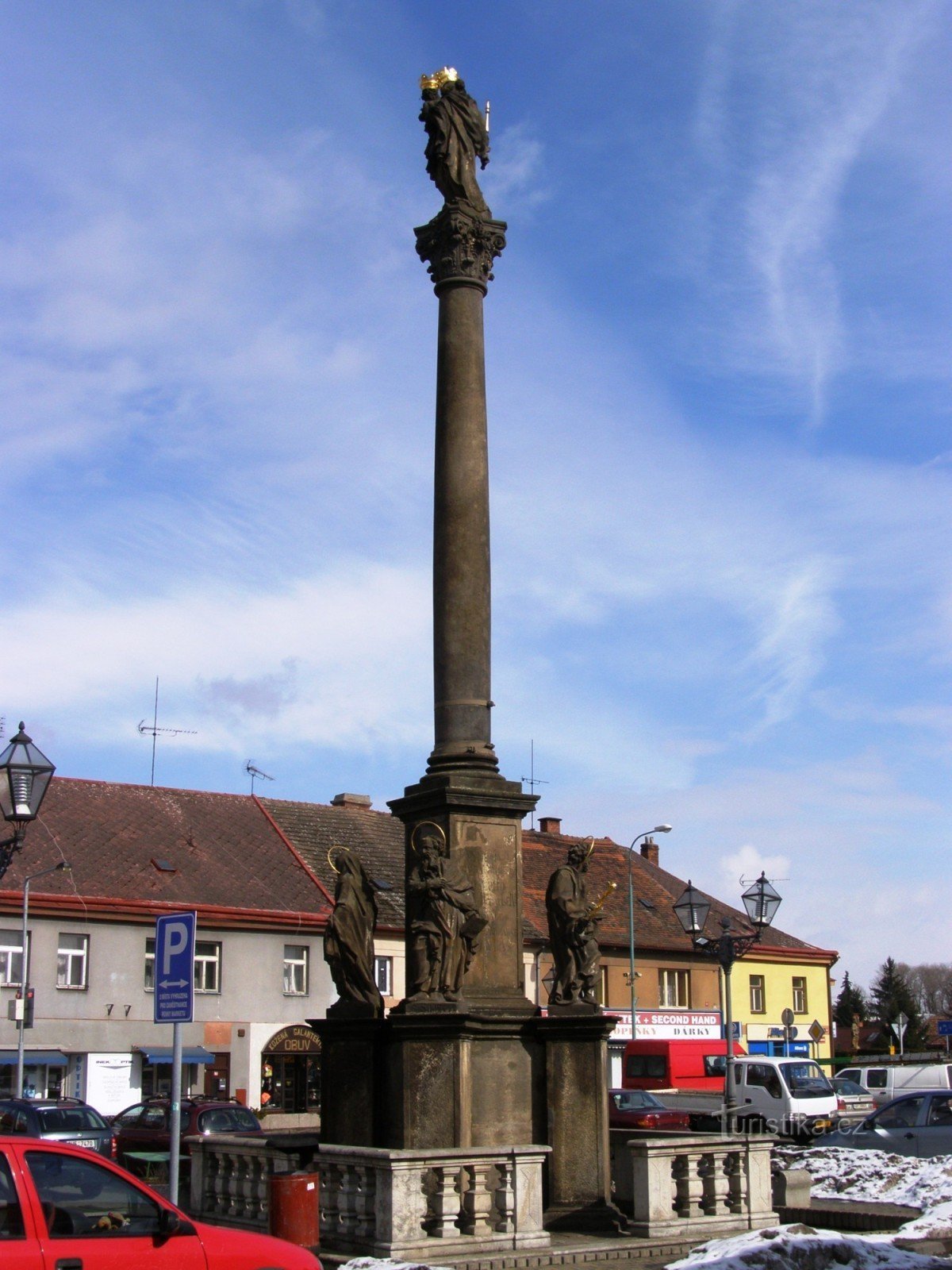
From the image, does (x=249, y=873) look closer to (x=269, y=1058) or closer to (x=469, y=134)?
(x=269, y=1058)

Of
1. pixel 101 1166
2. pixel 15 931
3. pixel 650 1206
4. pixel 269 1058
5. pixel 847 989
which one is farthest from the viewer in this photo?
pixel 847 989

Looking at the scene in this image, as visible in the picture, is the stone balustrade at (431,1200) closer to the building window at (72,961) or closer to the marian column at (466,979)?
the marian column at (466,979)

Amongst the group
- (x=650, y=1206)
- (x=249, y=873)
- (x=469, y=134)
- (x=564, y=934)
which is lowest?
(x=650, y=1206)

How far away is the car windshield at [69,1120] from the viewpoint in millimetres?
22312

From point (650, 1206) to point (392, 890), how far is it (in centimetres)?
3547

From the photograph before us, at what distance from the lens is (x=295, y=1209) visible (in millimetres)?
12109

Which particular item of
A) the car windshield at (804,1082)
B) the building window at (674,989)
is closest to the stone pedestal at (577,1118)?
the car windshield at (804,1082)

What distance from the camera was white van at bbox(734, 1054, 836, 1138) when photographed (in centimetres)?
3416

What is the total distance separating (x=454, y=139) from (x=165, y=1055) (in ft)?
96.2

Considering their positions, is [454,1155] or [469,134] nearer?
[454,1155]

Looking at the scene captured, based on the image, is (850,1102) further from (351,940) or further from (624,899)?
(351,940)

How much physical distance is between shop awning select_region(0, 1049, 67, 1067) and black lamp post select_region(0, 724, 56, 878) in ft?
77.7

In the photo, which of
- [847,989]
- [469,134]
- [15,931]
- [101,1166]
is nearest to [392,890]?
[15,931]

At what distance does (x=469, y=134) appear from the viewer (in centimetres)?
1781
